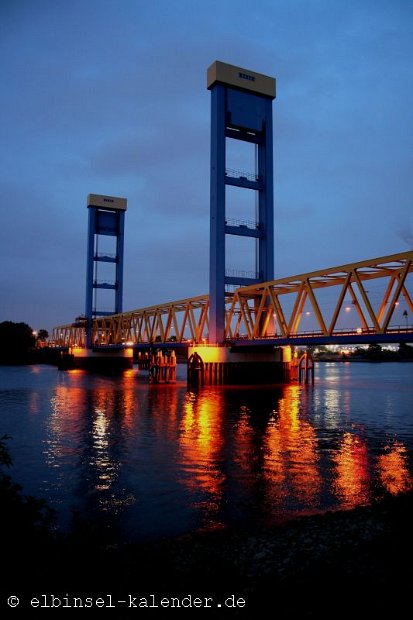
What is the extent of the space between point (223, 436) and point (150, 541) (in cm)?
1469

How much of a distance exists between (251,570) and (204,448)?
1461cm

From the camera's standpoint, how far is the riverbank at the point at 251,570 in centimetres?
608

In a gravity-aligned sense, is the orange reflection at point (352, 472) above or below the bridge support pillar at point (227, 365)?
below

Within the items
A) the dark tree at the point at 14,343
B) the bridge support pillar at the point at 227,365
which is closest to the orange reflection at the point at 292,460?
the bridge support pillar at the point at 227,365

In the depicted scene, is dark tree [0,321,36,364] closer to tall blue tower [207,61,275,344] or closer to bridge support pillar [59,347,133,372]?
bridge support pillar [59,347,133,372]

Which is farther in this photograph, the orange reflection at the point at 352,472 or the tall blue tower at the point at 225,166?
the tall blue tower at the point at 225,166

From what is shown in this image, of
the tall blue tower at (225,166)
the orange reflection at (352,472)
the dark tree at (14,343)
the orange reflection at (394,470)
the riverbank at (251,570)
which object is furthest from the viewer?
the dark tree at (14,343)

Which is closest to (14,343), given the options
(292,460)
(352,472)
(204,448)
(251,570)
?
(204,448)

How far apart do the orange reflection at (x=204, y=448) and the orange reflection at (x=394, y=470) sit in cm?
525

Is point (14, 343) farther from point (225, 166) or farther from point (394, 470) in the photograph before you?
point (394, 470)

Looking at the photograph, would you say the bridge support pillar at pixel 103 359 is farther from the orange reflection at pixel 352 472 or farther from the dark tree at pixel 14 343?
the orange reflection at pixel 352 472

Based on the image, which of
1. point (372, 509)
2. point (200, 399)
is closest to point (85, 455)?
point (372, 509)

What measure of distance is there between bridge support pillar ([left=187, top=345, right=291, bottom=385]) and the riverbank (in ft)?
146

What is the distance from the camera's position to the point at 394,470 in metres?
17.3
